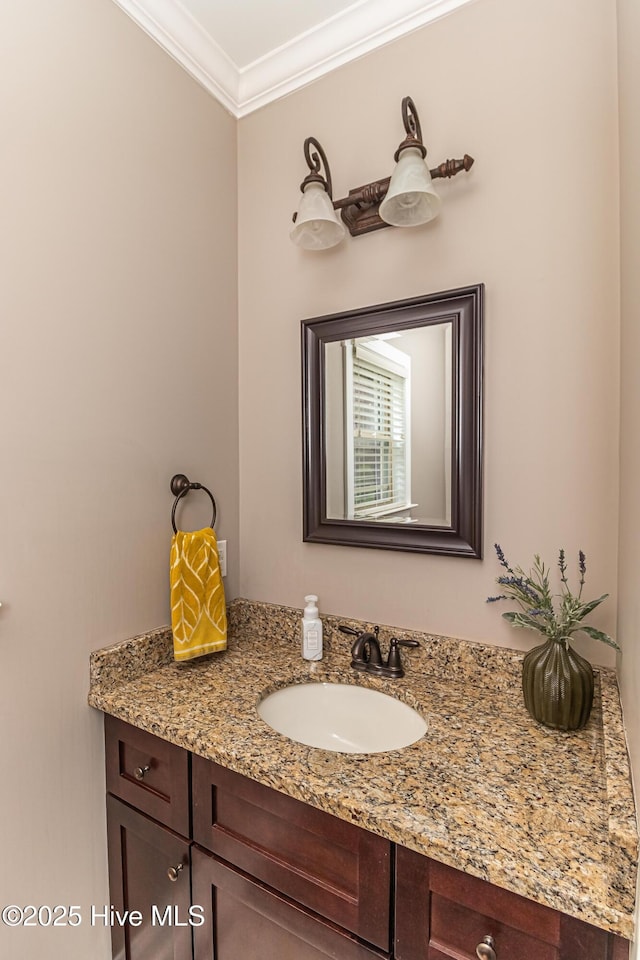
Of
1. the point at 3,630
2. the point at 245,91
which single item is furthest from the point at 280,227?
the point at 3,630

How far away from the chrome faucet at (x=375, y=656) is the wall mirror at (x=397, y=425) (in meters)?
0.25

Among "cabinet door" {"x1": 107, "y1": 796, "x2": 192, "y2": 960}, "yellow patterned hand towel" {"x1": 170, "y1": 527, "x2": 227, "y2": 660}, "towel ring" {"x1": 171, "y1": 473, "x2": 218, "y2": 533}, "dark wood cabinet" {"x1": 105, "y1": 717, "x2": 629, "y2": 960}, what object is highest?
"towel ring" {"x1": 171, "y1": 473, "x2": 218, "y2": 533}

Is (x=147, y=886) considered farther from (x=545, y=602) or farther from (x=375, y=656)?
(x=545, y=602)

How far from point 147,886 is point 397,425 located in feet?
4.27

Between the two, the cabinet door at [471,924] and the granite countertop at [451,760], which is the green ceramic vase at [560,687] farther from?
the cabinet door at [471,924]

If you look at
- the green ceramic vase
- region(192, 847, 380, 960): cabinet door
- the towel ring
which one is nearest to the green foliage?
Answer: the green ceramic vase

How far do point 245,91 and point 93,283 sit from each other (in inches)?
36.4

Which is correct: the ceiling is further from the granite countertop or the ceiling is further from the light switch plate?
the granite countertop

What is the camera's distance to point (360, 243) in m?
1.44

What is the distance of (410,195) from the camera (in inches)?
47.3

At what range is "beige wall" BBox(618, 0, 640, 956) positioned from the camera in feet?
2.56

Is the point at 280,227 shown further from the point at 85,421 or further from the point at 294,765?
the point at 294,765

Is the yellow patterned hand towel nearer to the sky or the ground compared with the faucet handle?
nearer to the sky

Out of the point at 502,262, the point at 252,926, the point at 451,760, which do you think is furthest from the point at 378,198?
the point at 252,926
